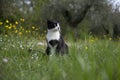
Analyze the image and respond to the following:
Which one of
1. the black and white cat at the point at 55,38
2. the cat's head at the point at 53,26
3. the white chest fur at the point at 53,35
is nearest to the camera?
the black and white cat at the point at 55,38

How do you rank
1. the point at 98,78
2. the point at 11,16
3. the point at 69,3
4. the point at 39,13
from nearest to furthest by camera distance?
1. the point at 98,78
2. the point at 11,16
3. the point at 39,13
4. the point at 69,3

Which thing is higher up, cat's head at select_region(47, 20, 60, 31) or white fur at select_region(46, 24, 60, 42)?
cat's head at select_region(47, 20, 60, 31)

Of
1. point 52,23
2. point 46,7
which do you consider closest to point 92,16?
point 46,7

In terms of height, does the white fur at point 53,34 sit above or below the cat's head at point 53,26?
below

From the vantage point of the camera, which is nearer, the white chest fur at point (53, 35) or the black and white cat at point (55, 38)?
the black and white cat at point (55, 38)

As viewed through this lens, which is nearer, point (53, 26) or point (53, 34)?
point (53, 34)

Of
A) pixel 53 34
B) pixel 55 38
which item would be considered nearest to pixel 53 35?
pixel 53 34

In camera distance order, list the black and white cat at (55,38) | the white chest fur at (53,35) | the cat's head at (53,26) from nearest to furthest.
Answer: the black and white cat at (55,38) → the white chest fur at (53,35) → the cat's head at (53,26)

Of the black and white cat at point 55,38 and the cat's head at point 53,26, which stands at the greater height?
the cat's head at point 53,26

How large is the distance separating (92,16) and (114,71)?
2934 centimetres

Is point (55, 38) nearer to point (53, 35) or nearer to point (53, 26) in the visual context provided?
point (53, 35)

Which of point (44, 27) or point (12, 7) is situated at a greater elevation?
point (12, 7)

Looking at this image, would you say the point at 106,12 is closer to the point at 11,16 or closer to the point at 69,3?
the point at 69,3

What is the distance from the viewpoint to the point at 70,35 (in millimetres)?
1922
